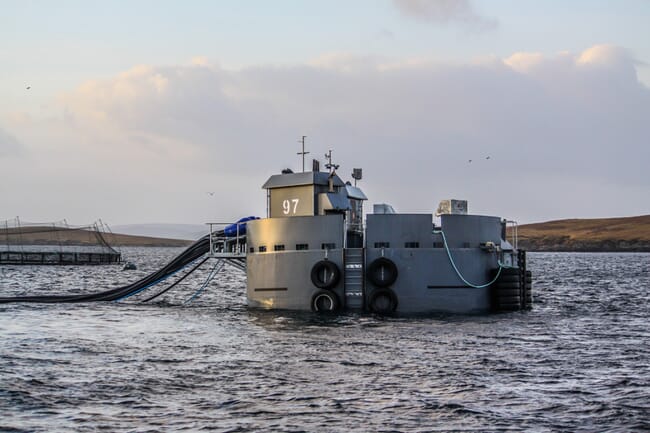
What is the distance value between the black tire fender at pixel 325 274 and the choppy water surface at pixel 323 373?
4.86ft

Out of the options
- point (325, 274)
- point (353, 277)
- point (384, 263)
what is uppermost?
point (384, 263)

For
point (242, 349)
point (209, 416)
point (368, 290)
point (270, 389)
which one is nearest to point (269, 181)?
point (368, 290)

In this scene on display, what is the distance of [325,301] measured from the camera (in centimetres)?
3303

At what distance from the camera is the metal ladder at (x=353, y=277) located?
33000 millimetres

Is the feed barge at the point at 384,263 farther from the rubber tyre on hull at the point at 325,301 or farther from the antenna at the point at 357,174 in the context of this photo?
the antenna at the point at 357,174

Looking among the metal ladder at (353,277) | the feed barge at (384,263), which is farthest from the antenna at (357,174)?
the metal ladder at (353,277)

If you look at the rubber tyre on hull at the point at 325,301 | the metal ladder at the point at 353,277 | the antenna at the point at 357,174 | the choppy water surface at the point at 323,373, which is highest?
the antenna at the point at 357,174

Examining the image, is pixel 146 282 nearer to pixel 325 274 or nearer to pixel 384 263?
pixel 325 274

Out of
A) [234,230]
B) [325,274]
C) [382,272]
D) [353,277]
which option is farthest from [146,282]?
[382,272]

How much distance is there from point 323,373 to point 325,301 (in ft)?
40.6

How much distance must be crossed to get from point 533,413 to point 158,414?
7510 millimetres

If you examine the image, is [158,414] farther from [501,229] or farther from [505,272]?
[501,229]

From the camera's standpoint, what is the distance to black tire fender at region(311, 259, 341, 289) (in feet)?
108

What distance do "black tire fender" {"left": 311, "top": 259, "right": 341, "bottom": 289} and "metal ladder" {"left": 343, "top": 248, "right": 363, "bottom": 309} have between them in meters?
0.44
